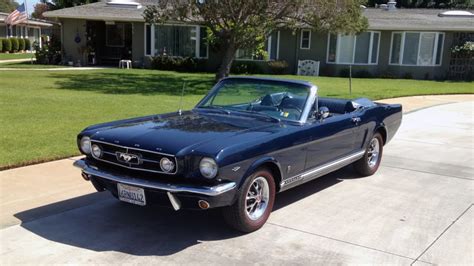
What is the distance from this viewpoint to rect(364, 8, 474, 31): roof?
27672mm

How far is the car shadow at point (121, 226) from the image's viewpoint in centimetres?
445

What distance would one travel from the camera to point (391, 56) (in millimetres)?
28703

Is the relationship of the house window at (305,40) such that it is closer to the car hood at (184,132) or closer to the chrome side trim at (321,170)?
the chrome side trim at (321,170)

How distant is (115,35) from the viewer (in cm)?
3127

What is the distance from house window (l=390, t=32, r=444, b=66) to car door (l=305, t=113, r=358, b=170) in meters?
23.7

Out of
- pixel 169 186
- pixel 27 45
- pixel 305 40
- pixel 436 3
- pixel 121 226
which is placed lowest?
pixel 121 226

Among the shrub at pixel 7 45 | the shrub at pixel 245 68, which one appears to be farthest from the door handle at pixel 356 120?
the shrub at pixel 7 45

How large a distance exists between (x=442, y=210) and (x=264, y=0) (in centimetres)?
1310

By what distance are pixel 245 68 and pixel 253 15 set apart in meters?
8.74

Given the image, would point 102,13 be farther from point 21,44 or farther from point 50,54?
point 21,44

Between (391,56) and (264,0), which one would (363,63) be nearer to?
(391,56)

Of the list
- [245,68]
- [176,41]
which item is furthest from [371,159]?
[176,41]

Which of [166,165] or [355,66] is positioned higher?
[166,165]

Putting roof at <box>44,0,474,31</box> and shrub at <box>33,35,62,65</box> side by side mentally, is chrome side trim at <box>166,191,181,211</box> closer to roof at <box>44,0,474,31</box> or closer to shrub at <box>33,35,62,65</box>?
roof at <box>44,0,474,31</box>
